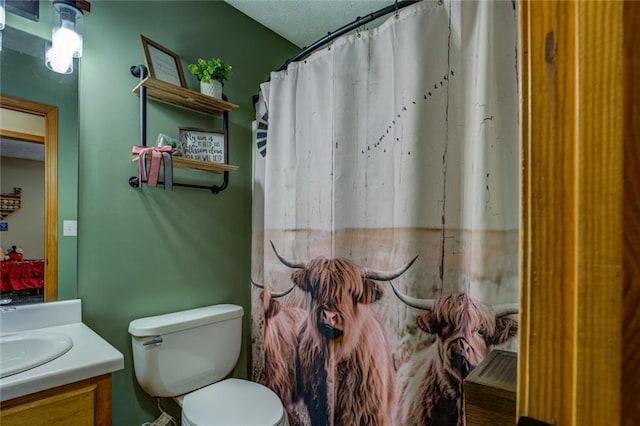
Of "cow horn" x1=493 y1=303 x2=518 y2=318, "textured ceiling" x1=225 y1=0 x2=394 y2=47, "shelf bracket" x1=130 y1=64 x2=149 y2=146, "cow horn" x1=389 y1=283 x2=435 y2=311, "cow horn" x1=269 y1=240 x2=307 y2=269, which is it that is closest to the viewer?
"cow horn" x1=493 y1=303 x2=518 y2=318

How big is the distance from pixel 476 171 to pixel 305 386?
47.2 inches

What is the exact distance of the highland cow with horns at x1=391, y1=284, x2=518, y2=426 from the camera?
1047 millimetres

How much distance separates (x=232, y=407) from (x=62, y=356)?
→ 2.09ft

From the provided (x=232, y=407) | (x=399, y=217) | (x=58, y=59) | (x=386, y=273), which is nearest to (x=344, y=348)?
(x=386, y=273)

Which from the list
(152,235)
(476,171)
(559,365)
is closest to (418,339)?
(476,171)

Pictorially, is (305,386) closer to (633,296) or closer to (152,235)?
(152,235)

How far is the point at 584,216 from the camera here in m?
0.27

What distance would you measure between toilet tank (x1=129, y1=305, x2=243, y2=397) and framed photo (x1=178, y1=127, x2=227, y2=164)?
0.76m

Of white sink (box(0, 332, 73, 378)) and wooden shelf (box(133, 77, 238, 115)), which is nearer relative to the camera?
white sink (box(0, 332, 73, 378))

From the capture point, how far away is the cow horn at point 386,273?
45.3 inches

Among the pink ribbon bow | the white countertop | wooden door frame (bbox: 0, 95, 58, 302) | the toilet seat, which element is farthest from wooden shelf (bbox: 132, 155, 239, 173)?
the toilet seat

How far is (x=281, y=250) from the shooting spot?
5.27 feet

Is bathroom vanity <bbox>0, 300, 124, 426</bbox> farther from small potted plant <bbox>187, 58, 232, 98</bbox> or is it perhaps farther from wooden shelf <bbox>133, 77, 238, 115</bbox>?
small potted plant <bbox>187, 58, 232, 98</bbox>

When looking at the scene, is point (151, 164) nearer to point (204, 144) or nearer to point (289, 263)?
point (204, 144)
